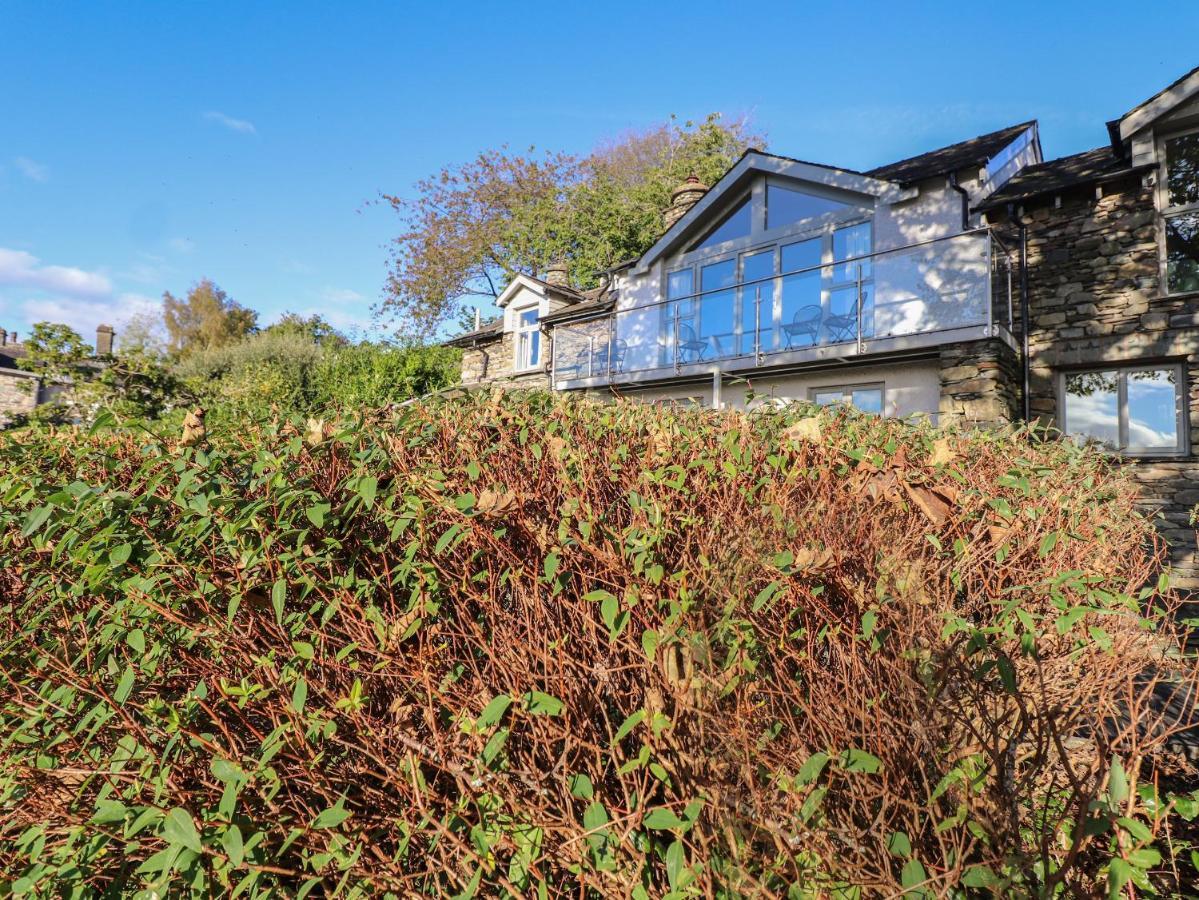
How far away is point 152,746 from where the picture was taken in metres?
1.47

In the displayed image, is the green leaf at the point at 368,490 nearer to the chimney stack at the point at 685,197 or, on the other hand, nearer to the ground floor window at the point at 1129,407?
the ground floor window at the point at 1129,407

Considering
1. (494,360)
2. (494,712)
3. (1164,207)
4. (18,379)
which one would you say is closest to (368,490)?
(494,712)

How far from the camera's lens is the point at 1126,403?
10.1 metres

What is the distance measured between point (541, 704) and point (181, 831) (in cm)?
73

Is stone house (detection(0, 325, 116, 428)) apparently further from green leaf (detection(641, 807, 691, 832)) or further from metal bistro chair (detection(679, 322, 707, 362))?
green leaf (detection(641, 807, 691, 832))

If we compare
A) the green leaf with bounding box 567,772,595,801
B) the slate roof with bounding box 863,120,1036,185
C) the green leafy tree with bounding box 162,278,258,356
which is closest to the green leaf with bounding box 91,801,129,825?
the green leaf with bounding box 567,772,595,801

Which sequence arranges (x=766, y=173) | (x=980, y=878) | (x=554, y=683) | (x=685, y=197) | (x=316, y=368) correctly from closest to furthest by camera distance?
1. (x=980, y=878)
2. (x=554, y=683)
3. (x=766, y=173)
4. (x=685, y=197)
5. (x=316, y=368)

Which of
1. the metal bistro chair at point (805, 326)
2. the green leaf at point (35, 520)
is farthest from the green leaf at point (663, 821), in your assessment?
the metal bistro chair at point (805, 326)

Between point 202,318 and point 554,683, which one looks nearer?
point 554,683

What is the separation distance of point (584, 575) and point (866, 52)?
1702 cm

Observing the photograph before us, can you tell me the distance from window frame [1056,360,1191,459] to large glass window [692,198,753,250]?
760 centimetres

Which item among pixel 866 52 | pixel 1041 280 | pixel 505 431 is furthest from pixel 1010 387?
pixel 505 431

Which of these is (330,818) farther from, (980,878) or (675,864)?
(980,878)

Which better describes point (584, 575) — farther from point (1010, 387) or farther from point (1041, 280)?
point (1041, 280)
